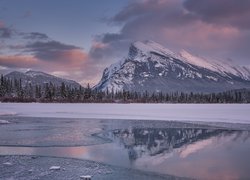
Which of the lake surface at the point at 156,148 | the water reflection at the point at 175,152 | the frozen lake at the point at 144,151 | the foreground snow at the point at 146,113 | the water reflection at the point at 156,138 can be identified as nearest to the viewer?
the frozen lake at the point at 144,151

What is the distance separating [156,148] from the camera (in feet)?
73.5

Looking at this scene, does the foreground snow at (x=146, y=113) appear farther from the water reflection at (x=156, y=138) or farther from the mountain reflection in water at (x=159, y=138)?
the water reflection at (x=156, y=138)

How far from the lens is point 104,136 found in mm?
27750

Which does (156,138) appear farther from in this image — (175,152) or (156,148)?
(175,152)

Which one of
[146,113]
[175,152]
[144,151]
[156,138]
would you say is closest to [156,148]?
[144,151]

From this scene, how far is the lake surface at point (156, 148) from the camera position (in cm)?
1628

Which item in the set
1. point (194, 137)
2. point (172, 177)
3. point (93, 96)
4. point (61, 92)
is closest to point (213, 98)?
point (93, 96)

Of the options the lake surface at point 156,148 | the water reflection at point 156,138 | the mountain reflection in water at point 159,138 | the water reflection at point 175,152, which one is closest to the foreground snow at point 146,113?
the mountain reflection in water at point 159,138

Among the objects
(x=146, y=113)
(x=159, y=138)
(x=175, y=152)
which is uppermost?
(x=146, y=113)

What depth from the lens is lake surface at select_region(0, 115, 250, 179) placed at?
16.3 m

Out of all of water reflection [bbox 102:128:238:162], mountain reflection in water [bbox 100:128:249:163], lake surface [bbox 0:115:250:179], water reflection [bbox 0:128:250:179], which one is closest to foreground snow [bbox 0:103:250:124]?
mountain reflection in water [bbox 100:128:249:163]

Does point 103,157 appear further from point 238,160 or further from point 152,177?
point 238,160

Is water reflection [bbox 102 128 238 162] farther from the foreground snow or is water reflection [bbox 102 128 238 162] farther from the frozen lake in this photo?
the foreground snow

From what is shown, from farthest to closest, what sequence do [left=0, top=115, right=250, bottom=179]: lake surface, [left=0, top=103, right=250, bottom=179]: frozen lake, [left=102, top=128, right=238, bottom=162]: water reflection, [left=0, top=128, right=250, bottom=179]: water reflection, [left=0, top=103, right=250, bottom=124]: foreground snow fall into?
1. [left=0, top=103, right=250, bottom=124]: foreground snow
2. [left=102, top=128, right=238, bottom=162]: water reflection
3. [left=0, top=115, right=250, bottom=179]: lake surface
4. [left=0, top=128, right=250, bottom=179]: water reflection
5. [left=0, top=103, right=250, bottom=179]: frozen lake
